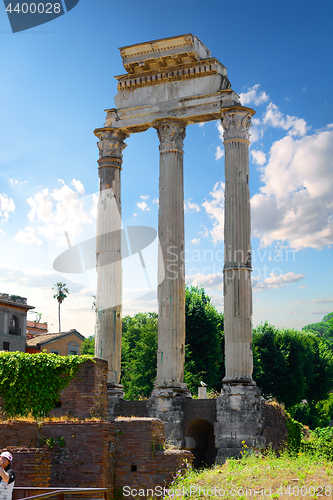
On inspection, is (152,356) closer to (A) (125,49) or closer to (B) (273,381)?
(B) (273,381)

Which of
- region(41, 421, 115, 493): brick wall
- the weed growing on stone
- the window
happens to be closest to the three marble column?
the weed growing on stone

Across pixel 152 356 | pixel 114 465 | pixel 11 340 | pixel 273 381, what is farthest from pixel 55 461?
pixel 11 340

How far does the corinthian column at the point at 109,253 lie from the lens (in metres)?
29.8

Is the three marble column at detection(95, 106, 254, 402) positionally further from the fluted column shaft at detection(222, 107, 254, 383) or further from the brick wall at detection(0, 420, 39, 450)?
the brick wall at detection(0, 420, 39, 450)

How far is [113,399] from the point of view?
2855 centimetres

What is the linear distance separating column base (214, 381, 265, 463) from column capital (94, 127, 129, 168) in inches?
531

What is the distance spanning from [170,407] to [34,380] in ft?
30.0

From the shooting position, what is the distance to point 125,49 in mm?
31109

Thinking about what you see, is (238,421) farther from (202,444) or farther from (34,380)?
(34,380)

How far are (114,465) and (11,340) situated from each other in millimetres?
45151

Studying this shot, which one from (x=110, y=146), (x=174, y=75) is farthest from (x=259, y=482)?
(x=174, y=75)

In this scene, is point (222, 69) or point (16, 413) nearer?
point (16, 413)

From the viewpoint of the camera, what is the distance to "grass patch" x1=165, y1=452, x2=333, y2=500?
14.9 metres

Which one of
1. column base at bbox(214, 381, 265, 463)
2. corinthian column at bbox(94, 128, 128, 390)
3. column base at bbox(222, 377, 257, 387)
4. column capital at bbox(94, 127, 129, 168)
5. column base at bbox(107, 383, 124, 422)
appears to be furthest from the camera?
column capital at bbox(94, 127, 129, 168)
